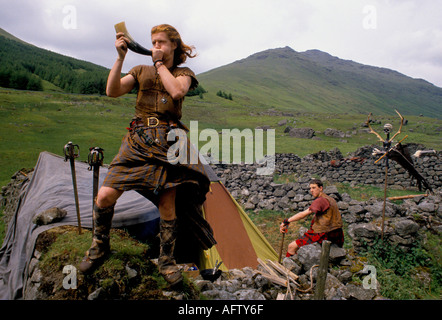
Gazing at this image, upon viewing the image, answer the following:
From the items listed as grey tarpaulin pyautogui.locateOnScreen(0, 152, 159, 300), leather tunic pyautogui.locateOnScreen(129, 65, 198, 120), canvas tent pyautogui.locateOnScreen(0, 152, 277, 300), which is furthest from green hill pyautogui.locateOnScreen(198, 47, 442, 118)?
leather tunic pyautogui.locateOnScreen(129, 65, 198, 120)

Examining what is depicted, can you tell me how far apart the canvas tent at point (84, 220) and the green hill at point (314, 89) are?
81.5 metres

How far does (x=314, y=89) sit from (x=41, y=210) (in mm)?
140232

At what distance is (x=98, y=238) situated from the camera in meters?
2.53

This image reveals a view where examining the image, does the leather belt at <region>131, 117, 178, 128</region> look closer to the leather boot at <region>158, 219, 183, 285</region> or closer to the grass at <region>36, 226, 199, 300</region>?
the leather boot at <region>158, 219, 183, 285</region>

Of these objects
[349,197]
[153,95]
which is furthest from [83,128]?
[153,95]

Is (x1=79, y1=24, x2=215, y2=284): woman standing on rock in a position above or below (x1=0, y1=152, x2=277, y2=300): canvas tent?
above

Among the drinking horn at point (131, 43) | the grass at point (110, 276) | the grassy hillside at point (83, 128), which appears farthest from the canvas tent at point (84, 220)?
the grassy hillside at point (83, 128)

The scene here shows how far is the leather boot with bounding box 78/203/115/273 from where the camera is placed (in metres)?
2.46

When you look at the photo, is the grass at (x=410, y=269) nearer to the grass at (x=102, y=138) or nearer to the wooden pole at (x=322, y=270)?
the grass at (x=102, y=138)

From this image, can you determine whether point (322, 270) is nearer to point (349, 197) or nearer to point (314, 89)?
point (349, 197)

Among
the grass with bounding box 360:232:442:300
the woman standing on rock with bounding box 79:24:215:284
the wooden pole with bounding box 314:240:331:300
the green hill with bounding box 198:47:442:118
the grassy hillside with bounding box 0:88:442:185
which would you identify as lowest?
the grass with bounding box 360:232:442:300

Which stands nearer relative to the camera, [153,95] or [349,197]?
[153,95]

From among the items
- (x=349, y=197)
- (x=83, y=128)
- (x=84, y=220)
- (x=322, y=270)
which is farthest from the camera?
(x=83, y=128)

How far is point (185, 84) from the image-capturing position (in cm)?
242
